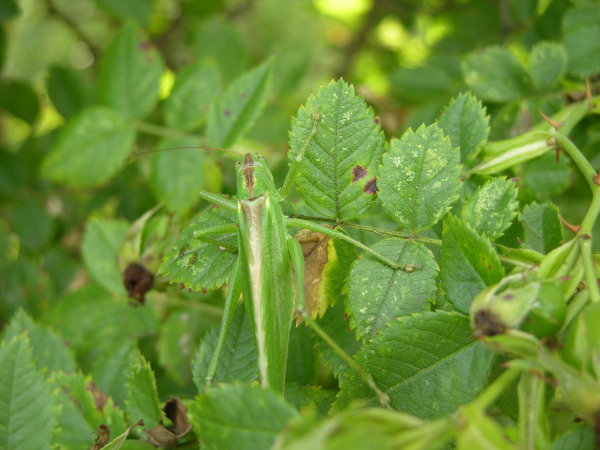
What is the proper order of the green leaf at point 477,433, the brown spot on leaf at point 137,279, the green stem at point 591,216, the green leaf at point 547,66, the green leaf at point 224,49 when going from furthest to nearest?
the green leaf at point 224,49
the green leaf at point 547,66
the brown spot on leaf at point 137,279
the green stem at point 591,216
the green leaf at point 477,433

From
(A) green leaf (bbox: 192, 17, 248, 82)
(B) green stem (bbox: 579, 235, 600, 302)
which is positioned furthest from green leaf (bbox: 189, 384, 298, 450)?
(A) green leaf (bbox: 192, 17, 248, 82)

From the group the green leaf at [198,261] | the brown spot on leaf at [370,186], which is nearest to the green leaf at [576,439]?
the brown spot on leaf at [370,186]


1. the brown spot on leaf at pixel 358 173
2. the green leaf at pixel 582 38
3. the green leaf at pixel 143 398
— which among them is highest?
the green leaf at pixel 582 38

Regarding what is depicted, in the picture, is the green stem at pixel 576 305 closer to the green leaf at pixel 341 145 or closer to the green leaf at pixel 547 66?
the green leaf at pixel 341 145

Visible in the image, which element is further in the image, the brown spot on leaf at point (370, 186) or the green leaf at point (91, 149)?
the green leaf at point (91, 149)

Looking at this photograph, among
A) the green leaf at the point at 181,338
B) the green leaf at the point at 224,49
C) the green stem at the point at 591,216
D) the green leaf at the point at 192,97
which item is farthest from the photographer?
the green leaf at the point at 224,49

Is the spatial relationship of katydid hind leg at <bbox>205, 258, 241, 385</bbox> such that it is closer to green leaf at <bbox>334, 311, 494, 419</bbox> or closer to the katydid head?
the katydid head

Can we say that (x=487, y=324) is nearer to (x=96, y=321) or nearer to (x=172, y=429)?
(x=172, y=429)

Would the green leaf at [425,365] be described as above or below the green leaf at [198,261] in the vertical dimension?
below
